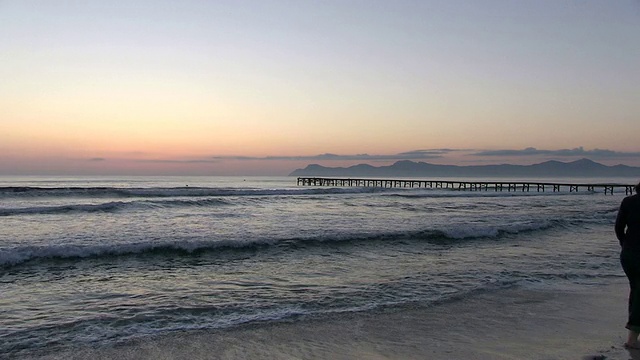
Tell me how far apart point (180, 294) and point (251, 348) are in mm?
2883

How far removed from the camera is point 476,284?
27.9ft

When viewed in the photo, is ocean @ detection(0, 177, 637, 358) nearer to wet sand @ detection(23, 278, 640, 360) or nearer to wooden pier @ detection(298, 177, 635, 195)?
wet sand @ detection(23, 278, 640, 360)

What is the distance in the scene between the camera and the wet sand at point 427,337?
16.0 feet

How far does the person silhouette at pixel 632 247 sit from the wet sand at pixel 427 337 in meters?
0.33

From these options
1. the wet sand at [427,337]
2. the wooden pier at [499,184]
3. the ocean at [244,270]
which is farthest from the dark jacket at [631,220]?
the wooden pier at [499,184]

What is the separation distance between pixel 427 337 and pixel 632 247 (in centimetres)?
236

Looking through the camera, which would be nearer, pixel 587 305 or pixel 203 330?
pixel 203 330

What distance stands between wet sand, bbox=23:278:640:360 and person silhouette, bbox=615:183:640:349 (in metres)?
0.33

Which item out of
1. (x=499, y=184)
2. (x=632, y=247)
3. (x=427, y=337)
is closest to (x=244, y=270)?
(x=427, y=337)

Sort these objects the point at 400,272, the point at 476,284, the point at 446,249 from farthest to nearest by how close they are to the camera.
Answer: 1. the point at 446,249
2. the point at 400,272
3. the point at 476,284

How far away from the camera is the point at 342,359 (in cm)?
472

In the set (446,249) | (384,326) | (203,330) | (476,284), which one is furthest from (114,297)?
(446,249)

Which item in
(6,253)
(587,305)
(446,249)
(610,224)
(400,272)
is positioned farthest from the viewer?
(610,224)

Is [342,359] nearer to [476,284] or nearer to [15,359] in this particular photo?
[15,359]
